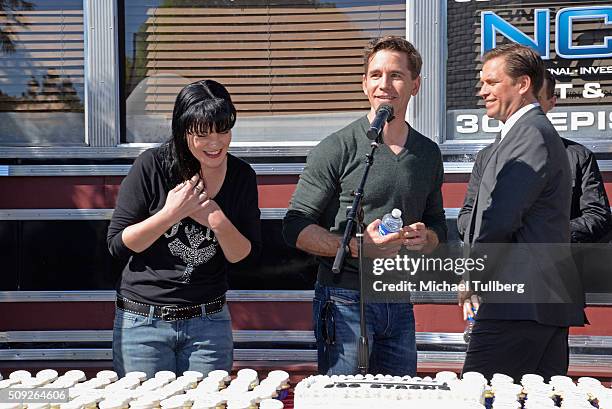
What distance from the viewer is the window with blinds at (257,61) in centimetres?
443

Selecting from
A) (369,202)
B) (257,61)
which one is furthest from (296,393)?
(257,61)

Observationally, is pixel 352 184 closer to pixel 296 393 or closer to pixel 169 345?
pixel 169 345

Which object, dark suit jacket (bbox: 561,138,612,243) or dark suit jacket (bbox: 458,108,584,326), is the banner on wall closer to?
dark suit jacket (bbox: 561,138,612,243)

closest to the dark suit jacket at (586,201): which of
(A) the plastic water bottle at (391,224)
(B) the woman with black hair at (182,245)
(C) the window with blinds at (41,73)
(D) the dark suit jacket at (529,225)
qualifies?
(D) the dark suit jacket at (529,225)

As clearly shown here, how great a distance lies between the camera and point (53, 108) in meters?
4.54

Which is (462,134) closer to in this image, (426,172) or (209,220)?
(426,172)

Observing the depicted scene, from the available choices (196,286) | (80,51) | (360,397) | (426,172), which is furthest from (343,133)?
(80,51)

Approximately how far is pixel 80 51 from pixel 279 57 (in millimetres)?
1058

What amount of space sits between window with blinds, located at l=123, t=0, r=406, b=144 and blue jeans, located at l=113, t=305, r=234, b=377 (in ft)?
5.93

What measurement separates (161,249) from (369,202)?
0.75m

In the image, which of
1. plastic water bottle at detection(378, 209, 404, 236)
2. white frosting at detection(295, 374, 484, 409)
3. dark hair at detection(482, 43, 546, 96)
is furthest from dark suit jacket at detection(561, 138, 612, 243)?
white frosting at detection(295, 374, 484, 409)

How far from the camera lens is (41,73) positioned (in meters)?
4.52

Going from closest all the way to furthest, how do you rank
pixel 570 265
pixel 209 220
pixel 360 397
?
pixel 360 397 → pixel 209 220 → pixel 570 265

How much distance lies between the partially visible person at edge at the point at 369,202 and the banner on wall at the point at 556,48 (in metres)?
1.29
